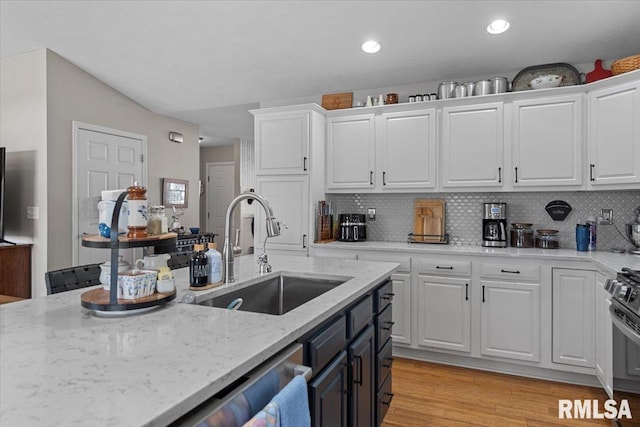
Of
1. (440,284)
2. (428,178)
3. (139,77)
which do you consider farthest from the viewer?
(139,77)

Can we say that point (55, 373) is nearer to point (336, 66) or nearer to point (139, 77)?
point (336, 66)

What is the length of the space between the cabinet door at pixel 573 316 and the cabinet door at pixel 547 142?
2.55 ft

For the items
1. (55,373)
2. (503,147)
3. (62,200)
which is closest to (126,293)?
(55,373)

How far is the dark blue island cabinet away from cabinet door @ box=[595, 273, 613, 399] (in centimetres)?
137

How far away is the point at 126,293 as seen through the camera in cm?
124

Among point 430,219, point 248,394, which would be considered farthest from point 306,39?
point 248,394

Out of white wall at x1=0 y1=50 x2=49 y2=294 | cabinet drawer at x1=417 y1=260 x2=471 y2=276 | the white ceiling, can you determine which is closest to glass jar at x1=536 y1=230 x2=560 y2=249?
cabinet drawer at x1=417 y1=260 x2=471 y2=276

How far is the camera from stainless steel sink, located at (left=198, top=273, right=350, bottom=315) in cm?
187

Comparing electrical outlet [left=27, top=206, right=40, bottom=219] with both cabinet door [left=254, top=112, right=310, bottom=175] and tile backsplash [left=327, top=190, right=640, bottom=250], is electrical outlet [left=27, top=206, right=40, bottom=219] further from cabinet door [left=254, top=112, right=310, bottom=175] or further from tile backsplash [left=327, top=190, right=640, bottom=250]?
tile backsplash [left=327, top=190, right=640, bottom=250]

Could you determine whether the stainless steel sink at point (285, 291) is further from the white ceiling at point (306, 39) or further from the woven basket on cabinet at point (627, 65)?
the woven basket on cabinet at point (627, 65)

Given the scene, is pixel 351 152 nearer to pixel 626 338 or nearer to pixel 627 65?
pixel 627 65

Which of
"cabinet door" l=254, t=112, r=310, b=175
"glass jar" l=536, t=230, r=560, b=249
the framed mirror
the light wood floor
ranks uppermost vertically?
"cabinet door" l=254, t=112, r=310, b=175

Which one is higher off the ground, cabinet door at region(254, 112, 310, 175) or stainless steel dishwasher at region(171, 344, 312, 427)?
cabinet door at region(254, 112, 310, 175)

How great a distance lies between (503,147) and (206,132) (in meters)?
5.12
